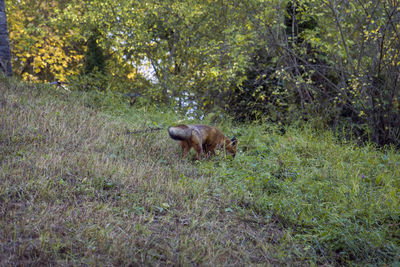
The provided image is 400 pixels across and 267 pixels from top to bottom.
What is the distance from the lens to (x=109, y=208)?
4129 mm

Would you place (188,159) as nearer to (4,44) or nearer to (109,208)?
(109,208)

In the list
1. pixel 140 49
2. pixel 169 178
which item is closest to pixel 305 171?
pixel 169 178

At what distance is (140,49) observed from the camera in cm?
1255

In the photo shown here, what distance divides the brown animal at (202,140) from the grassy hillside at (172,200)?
33 cm

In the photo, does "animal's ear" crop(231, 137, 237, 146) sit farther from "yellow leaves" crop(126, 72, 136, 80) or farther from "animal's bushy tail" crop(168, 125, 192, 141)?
"yellow leaves" crop(126, 72, 136, 80)

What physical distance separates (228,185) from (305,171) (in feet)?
6.39

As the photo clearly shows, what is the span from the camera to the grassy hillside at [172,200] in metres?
3.40

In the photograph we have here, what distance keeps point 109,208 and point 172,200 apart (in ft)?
3.17

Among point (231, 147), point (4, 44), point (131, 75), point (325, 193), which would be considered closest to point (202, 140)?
point (231, 147)

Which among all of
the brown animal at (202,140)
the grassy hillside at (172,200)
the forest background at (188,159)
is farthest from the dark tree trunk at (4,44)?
the brown animal at (202,140)

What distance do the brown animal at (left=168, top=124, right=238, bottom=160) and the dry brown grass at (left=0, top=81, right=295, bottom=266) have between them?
0.42m

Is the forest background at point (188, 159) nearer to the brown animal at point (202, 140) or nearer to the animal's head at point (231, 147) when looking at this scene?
the brown animal at point (202, 140)

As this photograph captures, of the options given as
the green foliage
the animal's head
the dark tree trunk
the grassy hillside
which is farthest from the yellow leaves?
the animal's head

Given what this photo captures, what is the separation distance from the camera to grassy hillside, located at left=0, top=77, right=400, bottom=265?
3404 mm
